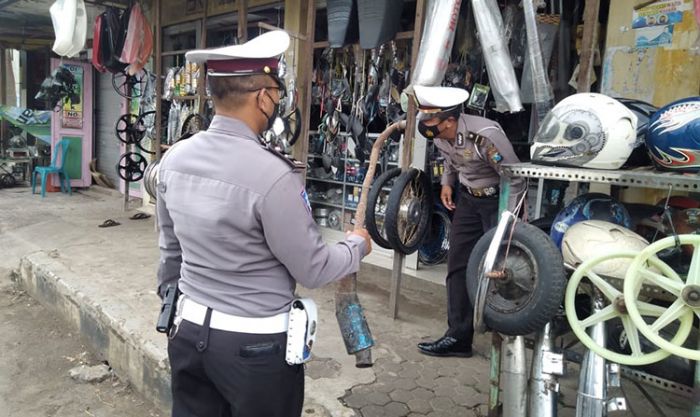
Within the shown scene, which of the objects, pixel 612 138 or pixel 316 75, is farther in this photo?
pixel 316 75

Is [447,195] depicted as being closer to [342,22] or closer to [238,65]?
[342,22]

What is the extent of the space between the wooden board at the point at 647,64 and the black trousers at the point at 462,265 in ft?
4.39

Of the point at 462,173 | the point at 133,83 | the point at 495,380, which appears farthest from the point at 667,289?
the point at 133,83

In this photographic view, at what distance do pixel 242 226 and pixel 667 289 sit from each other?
1451mm

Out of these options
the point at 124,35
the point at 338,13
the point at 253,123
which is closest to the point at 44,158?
the point at 124,35

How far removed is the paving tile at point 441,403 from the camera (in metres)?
2.89

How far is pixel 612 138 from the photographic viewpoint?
7.05 feet

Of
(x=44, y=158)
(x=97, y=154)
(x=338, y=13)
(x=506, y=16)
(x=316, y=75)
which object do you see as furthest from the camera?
(x=44, y=158)

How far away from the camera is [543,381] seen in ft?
6.66

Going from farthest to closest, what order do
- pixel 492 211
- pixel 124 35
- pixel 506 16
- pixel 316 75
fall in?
1. pixel 124 35
2. pixel 316 75
3. pixel 506 16
4. pixel 492 211

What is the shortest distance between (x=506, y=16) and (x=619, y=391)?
314 centimetres

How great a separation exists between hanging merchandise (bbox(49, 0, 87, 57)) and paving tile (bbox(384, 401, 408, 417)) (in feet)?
20.0

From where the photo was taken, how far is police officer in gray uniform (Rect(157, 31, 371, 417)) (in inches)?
61.0

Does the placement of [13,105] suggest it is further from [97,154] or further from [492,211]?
[492,211]
